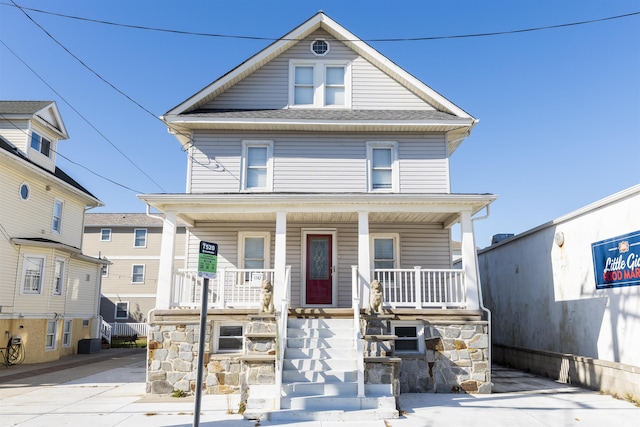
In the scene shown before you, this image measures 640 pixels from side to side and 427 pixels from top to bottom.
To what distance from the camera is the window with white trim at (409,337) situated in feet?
32.5

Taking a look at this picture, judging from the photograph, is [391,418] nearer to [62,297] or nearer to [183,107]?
[183,107]

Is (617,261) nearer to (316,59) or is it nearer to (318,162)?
(318,162)

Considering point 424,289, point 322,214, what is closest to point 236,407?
point 322,214

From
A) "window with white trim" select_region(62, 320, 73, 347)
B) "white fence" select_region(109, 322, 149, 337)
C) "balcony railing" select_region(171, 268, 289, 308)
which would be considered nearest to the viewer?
"balcony railing" select_region(171, 268, 289, 308)

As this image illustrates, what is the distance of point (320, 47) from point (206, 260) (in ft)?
31.4

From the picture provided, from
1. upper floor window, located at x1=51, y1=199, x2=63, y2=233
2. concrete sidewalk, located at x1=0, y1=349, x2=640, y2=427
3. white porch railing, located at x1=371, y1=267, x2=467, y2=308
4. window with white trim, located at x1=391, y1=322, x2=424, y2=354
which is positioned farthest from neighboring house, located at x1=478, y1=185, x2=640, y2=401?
upper floor window, located at x1=51, y1=199, x2=63, y2=233

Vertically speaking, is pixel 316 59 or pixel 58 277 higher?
pixel 316 59

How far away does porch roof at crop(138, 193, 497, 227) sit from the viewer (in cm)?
1031

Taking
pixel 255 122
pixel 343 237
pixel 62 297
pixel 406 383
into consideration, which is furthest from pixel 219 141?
pixel 62 297

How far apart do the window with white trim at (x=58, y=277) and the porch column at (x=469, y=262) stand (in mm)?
14701

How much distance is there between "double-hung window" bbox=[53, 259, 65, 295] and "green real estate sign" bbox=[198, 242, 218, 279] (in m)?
14.5

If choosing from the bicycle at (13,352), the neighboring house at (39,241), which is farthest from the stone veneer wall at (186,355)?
the neighboring house at (39,241)

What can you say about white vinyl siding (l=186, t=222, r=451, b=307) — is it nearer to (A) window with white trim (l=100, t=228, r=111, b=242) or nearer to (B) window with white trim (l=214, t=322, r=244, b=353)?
(B) window with white trim (l=214, t=322, r=244, b=353)

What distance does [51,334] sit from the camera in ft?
56.0
